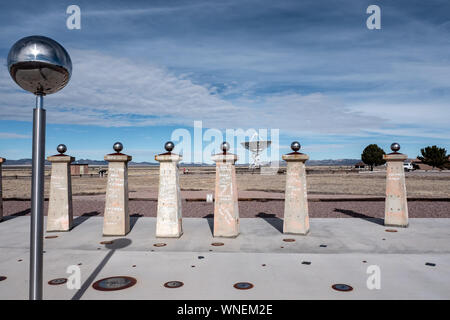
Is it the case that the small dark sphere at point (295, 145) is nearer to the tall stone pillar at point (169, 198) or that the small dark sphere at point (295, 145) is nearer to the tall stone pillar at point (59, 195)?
the tall stone pillar at point (169, 198)

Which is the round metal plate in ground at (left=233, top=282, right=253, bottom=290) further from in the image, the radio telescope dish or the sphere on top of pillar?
the radio telescope dish

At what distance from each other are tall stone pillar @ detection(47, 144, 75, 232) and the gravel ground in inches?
124

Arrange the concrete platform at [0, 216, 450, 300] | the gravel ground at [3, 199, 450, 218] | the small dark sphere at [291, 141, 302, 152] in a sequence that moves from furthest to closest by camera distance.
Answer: the gravel ground at [3, 199, 450, 218], the small dark sphere at [291, 141, 302, 152], the concrete platform at [0, 216, 450, 300]

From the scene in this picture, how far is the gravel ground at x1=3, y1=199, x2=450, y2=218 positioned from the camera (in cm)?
1060

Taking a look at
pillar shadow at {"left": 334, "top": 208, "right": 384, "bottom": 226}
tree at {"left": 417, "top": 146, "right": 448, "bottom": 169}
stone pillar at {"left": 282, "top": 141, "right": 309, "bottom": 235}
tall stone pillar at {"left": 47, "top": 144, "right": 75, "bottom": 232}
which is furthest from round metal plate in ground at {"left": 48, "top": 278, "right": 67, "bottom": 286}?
tree at {"left": 417, "top": 146, "right": 448, "bottom": 169}

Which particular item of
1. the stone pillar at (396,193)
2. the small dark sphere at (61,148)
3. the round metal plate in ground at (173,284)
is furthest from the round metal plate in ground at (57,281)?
the stone pillar at (396,193)

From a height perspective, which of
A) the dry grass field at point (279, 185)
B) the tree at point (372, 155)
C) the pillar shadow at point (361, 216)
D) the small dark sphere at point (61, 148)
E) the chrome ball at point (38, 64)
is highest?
the tree at point (372, 155)

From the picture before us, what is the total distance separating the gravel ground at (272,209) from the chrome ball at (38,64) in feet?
27.4

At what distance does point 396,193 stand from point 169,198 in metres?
5.80

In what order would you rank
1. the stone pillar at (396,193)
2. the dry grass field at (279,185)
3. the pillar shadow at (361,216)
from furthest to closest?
the dry grass field at (279,185) < the pillar shadow at (361,216) < the stone pillar at (396,193)

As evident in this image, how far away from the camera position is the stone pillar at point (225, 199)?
7.00 m

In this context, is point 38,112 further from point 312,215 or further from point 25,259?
point 312,215
